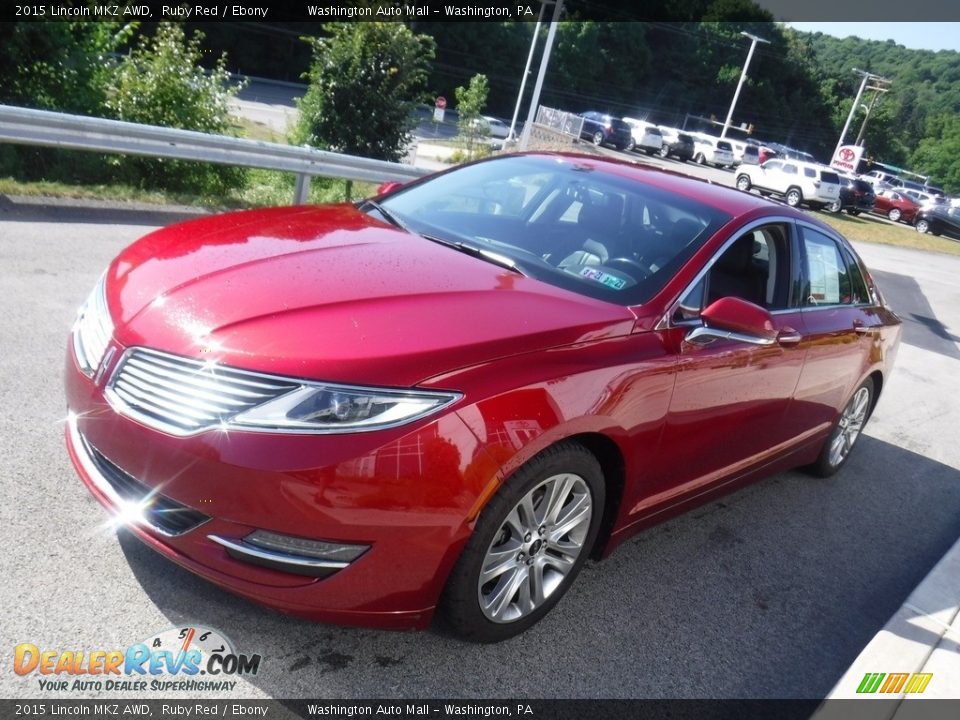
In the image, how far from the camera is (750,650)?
3.45m

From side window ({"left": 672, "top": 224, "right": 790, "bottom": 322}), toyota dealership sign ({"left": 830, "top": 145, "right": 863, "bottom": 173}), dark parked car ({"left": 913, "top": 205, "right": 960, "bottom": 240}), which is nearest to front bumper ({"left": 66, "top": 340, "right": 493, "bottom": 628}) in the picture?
side window ({"left": 672, "top": 224, "right": 790, "bottom": 322})

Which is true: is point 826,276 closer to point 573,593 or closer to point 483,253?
point 483,253

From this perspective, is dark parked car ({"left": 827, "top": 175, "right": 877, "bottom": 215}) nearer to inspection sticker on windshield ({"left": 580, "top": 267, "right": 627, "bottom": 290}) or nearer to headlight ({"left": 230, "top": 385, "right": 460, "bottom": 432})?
inspection sticker on windshield ({"left": 580, "top": 267, "right": 627, "bottom": 290})

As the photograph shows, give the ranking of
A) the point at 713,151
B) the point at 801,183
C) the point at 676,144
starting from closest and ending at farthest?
the point at 801,183 < the point at 713,151 < the point at 676,144

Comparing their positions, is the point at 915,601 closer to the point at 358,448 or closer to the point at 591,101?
the point at 358,448

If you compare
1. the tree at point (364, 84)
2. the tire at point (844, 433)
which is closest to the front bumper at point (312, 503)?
the tire at point (844, 433)

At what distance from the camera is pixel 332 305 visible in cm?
281

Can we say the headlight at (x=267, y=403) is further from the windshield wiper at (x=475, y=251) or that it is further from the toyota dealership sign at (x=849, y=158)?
the toyota dealership sign at (x=849, y=158)

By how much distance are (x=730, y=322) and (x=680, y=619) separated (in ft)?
4.09

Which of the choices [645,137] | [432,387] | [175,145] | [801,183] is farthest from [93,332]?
[645,137]

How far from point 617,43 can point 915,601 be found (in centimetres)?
8614

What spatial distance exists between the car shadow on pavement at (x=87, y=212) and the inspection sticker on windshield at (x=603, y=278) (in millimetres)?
5395

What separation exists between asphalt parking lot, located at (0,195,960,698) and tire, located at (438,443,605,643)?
156mm

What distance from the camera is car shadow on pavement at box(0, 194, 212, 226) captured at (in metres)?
7.16
